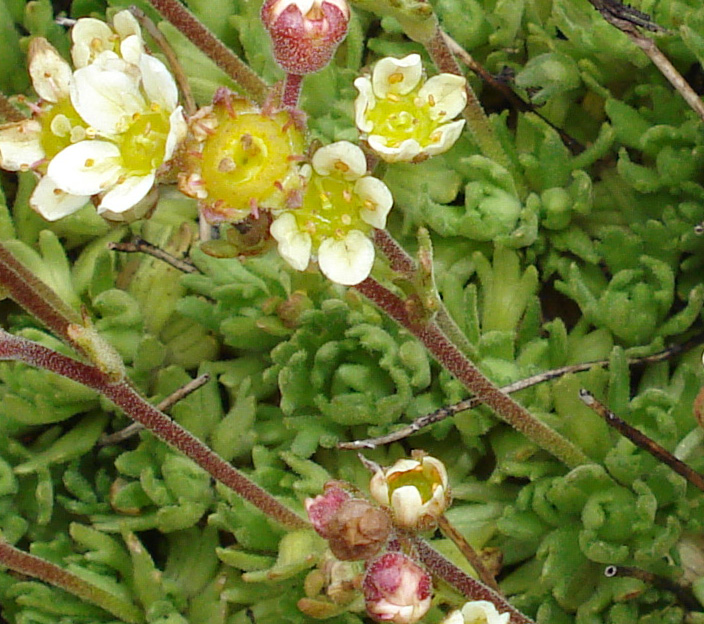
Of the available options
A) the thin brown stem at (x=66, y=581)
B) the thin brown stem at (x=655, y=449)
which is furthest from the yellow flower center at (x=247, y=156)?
the thin brown stem at (x=66, y=581)

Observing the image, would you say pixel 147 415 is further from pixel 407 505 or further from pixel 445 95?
pixel 445 95

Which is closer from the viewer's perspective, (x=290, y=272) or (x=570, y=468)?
(x=570, y=468)

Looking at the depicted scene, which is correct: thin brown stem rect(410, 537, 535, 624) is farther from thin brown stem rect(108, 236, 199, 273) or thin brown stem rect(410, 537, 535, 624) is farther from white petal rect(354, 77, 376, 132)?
thin brown stem rect(108, 236, 199, 273)

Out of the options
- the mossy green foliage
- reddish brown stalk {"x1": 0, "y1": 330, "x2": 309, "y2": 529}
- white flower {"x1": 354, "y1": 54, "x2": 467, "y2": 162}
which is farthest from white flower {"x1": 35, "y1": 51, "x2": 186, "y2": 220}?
the mossy green foliage

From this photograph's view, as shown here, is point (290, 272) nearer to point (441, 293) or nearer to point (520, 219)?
point (441, 293)

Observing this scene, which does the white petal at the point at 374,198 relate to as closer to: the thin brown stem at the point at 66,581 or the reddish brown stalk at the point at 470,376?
the reddish brown stalk at the point at 470,376

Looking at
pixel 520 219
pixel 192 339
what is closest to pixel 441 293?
pixel 520 219
